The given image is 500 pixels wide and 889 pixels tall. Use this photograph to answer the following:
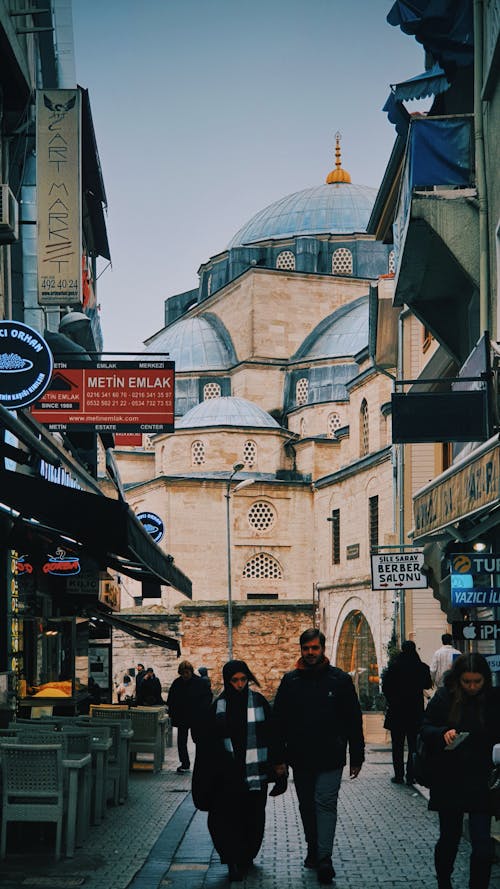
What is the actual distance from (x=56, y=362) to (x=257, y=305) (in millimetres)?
48727

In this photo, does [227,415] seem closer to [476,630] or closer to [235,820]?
[476,630]

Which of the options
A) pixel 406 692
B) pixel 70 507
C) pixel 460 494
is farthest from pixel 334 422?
pixel 70 507

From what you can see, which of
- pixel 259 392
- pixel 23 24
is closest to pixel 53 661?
pixel 23 24

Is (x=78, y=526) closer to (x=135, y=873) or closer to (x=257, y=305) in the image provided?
(x=135, y=873)

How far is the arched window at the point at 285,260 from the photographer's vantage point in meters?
66.6

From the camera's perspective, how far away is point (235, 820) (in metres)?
7.48

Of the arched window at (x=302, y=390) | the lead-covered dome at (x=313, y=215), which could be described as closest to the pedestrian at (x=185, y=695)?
the arched window at (x=302, y=390)

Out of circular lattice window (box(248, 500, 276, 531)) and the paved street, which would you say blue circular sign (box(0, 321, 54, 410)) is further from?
circular lattice window (box(248, 500, 276, 531))

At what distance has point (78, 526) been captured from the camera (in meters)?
9.26

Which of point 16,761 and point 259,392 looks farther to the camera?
point 259,392

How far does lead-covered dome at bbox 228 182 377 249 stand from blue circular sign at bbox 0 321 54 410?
56.8m

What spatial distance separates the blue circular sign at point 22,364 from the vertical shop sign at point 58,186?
419 cm

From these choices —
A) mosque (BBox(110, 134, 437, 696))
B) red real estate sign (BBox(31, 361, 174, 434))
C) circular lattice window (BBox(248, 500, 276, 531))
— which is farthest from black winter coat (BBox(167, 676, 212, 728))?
circular lattice window (BBox(248, 500, 276, 531))

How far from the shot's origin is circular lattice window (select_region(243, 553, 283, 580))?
176 ft
